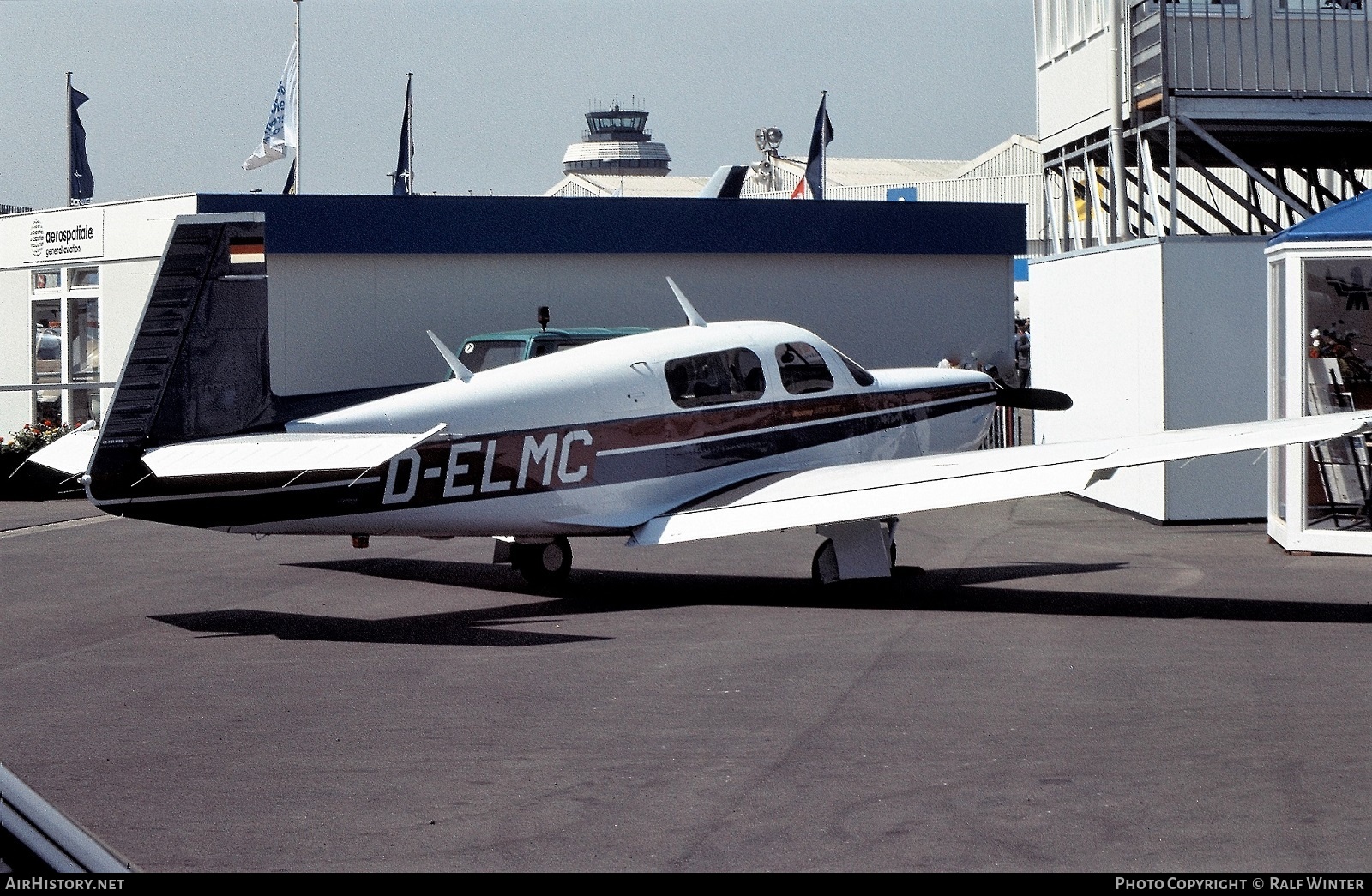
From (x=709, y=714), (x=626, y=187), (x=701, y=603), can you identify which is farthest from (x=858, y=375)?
(x=626, y=187)

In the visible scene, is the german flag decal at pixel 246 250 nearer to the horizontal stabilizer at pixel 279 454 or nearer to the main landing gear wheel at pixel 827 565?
the horizontal stabilizer at pixel 279 454

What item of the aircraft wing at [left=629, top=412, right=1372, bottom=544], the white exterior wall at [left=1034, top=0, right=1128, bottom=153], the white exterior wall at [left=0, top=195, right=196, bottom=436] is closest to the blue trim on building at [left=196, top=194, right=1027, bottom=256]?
the white exterior wall at [left=0, top=195, right=196, bottom=436]

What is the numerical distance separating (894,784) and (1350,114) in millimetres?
12663

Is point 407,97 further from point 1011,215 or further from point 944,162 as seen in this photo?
point 944,162

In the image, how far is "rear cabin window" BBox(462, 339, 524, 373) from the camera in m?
19.2

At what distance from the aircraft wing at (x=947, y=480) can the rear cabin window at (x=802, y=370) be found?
3.19 feet

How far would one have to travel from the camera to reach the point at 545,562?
1262 centimetres

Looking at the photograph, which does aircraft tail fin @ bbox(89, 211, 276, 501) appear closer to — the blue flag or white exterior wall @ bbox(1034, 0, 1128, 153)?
white exterior wall @ bbox(1034, 0, 1128, 153)

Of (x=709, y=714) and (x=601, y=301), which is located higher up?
(x=601, y=301)

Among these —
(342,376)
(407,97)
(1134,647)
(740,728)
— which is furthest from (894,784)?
(407,97)

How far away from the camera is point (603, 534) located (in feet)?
38.0

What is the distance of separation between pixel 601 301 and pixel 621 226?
128 cm

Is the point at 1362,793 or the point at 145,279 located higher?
the point at 145,279

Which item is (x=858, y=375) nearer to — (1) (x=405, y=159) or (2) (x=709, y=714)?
(2) (x=709, y=714)
